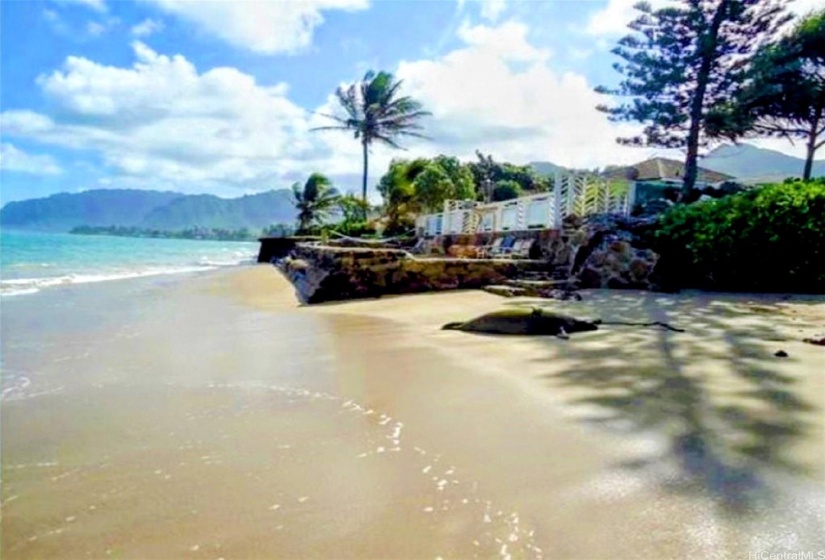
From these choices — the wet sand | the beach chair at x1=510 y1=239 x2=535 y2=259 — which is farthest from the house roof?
the wet sand

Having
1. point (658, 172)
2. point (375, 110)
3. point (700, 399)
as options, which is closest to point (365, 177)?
point (375, 110)

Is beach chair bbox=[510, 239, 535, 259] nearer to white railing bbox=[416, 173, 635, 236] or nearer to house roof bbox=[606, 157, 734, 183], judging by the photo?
white railing bbox=[416, 173, 635, 236]

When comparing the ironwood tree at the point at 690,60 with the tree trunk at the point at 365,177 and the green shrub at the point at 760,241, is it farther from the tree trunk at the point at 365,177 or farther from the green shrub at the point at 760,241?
the tree trunk at the point at 365,177

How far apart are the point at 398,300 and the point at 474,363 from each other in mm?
5156

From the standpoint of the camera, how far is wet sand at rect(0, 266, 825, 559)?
1.91 meters

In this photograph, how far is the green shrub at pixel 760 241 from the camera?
8109 mm

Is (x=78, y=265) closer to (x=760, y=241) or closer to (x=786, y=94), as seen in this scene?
(x=760, y=241)

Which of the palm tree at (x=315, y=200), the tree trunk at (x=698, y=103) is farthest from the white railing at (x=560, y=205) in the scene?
the palm tree at (x=315, y=200)

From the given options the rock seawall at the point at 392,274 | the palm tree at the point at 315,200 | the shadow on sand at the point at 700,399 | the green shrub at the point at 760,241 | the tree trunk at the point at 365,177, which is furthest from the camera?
the palm tree at the point at 315,200

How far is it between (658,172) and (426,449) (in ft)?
96.1

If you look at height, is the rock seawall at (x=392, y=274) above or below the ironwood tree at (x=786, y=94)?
below

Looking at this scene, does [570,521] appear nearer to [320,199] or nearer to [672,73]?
[672,73]

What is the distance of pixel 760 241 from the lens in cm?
840

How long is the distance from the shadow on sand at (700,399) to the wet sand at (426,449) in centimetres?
2
